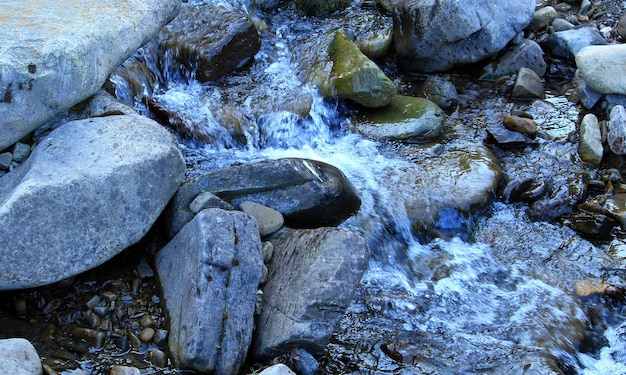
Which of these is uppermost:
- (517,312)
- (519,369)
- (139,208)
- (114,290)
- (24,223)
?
(24,223)

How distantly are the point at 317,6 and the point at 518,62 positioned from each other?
9.40 feet

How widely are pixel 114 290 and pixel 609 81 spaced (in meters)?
5.75

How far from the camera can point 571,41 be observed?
8.20 meters

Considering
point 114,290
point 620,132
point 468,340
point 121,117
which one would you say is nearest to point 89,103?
point 121,117

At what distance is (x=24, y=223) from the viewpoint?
12.5 ft

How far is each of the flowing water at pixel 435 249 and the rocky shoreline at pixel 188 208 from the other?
0.26 ft

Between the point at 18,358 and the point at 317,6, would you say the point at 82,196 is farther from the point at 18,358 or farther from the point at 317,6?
the point at 317,6

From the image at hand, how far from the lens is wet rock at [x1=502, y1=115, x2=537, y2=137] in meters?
6.93

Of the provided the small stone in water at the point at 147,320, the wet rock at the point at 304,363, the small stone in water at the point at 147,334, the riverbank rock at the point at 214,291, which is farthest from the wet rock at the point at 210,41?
the wet rock at the point at 304,363

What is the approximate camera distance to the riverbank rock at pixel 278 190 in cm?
460

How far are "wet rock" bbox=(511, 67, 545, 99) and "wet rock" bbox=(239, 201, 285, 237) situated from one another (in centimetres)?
418

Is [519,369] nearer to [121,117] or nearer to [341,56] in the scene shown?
[121,117]

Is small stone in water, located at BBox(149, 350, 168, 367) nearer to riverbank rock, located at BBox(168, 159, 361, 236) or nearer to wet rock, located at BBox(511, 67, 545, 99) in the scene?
riverbank rock, located at BBox(168, 159, 361, 236)

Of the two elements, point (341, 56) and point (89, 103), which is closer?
point (89, 103)
